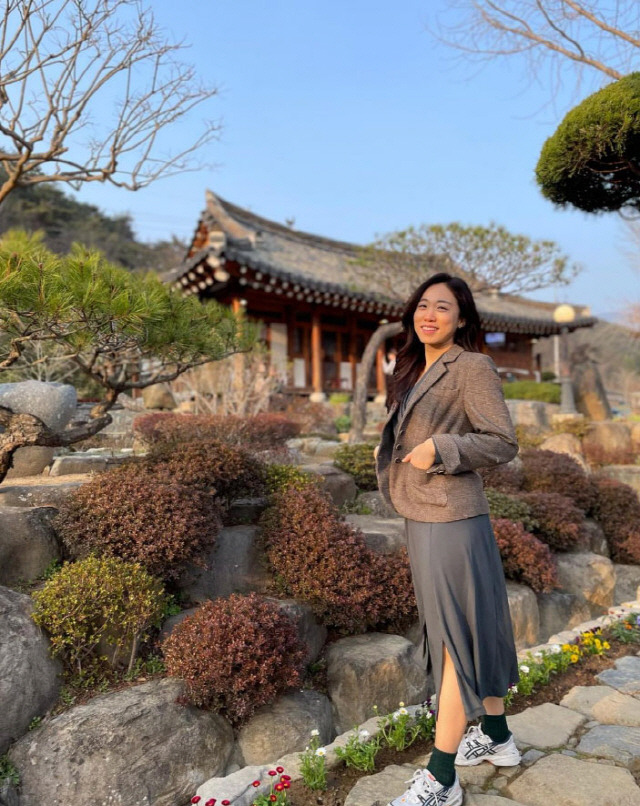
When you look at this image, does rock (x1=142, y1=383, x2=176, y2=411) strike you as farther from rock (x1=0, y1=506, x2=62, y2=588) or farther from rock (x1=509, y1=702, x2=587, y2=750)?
rock (x1=509, y1=702, x2=587, y2=750)

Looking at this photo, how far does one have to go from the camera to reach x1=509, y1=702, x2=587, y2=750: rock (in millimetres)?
2906

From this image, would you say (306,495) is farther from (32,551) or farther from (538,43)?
(538,43)

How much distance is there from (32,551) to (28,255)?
1725mm

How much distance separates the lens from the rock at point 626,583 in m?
5.87

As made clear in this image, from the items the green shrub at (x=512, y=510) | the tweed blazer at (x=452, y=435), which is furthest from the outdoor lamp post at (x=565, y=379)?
the tweed blazer at (x=452, y=435)

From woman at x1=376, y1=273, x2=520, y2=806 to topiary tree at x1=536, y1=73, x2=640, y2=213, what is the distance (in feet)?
4.64

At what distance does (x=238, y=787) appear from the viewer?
8.50ft

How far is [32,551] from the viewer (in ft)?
11.6

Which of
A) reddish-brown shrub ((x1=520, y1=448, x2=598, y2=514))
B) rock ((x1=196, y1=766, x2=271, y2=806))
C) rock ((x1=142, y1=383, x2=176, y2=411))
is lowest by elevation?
rock ((x1=196, y1=766, x2=271, y2=806))

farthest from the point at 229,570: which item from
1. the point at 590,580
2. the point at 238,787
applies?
the point at 590,580

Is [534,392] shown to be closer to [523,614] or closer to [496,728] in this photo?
[523,614]

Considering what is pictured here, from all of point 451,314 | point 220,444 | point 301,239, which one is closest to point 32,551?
point 220,444

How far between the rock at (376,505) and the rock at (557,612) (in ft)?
4.66

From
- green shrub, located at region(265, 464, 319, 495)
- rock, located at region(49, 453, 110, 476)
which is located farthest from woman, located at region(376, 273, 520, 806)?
rock, located at region(49, 453, 110, 476)
